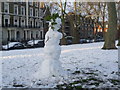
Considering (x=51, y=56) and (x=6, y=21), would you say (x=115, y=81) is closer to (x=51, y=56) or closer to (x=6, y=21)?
(x=51, y=56)

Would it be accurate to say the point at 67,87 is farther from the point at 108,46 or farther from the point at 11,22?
the point at 11,22

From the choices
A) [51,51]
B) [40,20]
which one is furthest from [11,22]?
[51,51]

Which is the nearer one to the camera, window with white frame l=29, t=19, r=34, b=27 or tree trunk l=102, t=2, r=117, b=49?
tree trunk l=102, t=2, r=117, b=49

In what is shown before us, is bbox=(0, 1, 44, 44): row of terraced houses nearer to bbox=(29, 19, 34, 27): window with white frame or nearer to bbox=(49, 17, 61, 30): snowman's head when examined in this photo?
bbox=(29, 19, 34, 27): window with white frame

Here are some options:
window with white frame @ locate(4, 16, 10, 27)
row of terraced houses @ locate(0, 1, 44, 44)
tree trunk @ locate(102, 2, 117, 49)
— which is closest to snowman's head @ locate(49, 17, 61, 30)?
tree trunk @ locate(102, 2, 117, 49)

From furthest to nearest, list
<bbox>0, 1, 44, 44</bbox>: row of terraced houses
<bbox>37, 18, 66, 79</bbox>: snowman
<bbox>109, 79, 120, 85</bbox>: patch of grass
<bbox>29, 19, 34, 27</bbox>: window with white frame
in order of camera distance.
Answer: <bbox>29, 19, 34, 27</bbox>: window with white frame → <bbox>0, 1, 44, 44</bbox>: row of terraced houses → <bbox>37, 18, 66, 79</bbox>: snowman → <bbox>109, 79, 120, 85</bbox>: patch of grass

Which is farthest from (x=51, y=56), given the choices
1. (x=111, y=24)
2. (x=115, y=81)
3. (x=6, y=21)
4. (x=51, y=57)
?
(x=6, y=21)

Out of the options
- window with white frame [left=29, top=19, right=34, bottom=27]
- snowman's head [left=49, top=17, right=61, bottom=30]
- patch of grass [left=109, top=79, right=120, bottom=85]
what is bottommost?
patch of grass [left=109, top=79, right=120, bottom=85]

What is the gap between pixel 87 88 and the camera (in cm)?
482

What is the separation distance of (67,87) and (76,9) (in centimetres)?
2431

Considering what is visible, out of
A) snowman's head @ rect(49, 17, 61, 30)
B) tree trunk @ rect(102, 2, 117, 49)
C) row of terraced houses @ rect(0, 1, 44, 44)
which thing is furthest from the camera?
row of terraced houses @ rect(0, 1, 44, 44)

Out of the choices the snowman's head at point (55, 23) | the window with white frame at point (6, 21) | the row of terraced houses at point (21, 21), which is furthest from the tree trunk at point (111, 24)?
the window with white frame at point (6, 21)

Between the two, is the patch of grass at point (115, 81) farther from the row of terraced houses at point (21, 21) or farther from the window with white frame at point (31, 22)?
the window with white frame at point (31, 22)

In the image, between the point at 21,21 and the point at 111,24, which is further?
the point at 21,21
